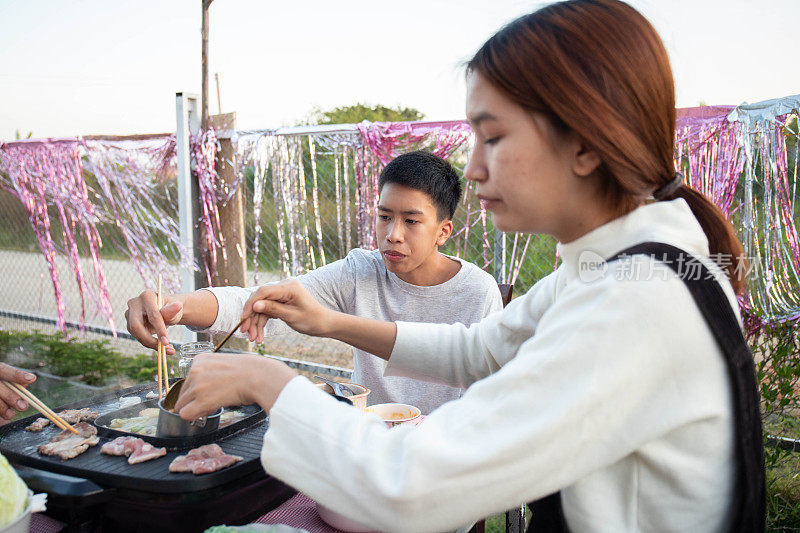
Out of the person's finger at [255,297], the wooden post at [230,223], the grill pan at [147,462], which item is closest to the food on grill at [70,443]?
the grill pan at [147,462]

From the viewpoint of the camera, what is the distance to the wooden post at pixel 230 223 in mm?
4527

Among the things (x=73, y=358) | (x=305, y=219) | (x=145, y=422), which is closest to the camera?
(x=145, y=422)

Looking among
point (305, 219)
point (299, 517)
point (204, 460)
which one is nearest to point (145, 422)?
point (204, 460)

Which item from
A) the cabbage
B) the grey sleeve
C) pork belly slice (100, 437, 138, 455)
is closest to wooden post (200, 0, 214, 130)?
the grey sleeve

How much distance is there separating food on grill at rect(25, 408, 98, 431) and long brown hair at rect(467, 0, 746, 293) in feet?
4.91

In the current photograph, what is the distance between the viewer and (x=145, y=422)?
1.68 meters

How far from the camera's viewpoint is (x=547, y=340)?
969mm

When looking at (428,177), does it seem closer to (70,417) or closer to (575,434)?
(70,417)

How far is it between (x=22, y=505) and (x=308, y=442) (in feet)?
1.90

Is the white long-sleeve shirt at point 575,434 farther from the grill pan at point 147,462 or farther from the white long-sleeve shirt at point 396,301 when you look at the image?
the white long-sleeve shirt at point 396,301

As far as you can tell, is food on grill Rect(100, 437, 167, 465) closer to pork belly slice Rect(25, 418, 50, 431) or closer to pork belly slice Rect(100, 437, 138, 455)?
pork belly slice Rect(100, 437, 138, 455)

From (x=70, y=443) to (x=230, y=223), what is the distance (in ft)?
10.7

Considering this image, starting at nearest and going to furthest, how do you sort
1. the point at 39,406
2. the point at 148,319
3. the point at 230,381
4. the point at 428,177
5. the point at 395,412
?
the point at 230,381
the point at 39,406
the point at 395,412
the point at 148,319
the point at 428,177

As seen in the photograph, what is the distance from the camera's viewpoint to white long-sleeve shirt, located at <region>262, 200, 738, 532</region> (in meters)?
0.91
